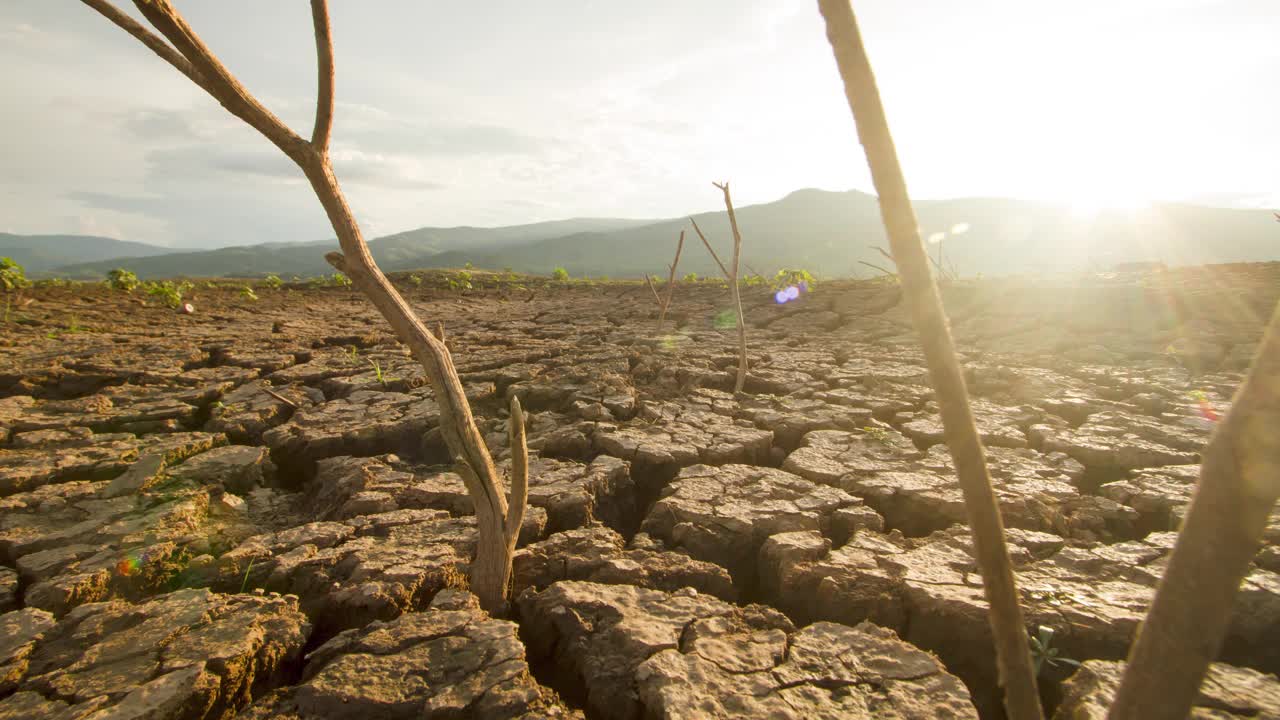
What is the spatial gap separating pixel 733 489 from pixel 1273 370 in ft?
7.48

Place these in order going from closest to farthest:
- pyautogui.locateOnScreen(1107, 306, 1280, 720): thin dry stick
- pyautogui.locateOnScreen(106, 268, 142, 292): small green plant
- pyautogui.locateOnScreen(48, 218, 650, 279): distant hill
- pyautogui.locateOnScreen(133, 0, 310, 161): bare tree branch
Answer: pyautogui.locateOnScreen(1107, 306, 1280, 720): thin dry stick
pyautogui.locateOnScreen(133, 0, 310, 161): bare tree branch
pyautogui.locateOnScreen(106, 268, 142, 292): small green plant
pyautogui.locateOnScreen(48, 218, 650, 279): distant hill

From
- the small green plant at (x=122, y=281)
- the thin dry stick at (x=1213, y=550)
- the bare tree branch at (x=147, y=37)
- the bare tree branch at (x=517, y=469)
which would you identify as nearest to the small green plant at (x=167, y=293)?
the small green plant at (x=122, y=281)

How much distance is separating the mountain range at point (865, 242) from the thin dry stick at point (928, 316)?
22.3m

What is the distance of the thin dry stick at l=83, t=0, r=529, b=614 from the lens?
1450 millimetres

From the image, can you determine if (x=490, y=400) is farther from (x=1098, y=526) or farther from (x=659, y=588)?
(x=1098, y=526)

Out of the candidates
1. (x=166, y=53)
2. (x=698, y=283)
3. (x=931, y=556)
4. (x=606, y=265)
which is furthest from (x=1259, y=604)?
(x=606, y=265)

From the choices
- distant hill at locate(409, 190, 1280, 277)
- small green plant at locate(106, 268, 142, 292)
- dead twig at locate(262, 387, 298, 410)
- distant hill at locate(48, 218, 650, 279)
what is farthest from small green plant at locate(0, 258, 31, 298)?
distant hill at locate(48, 218, 650, 279)

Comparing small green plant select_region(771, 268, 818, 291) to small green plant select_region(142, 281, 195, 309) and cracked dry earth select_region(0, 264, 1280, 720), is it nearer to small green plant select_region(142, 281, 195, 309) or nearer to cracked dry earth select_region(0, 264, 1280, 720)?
cracked dry earth select_region(0, 264, 1280, 720)

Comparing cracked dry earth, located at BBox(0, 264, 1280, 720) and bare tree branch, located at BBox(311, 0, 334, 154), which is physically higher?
bare tree branch, located at BBox(311, 0, 334, 154)

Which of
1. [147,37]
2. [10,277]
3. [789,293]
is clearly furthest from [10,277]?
[789,293]

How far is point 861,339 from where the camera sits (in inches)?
239

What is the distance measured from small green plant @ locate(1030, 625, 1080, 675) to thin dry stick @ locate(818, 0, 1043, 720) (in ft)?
3.77

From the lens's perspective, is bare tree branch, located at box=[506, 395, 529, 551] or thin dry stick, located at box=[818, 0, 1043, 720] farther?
bare tree branch, located at box=[506, 395, 529, 551]

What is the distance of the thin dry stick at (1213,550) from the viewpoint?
2.11 feet
